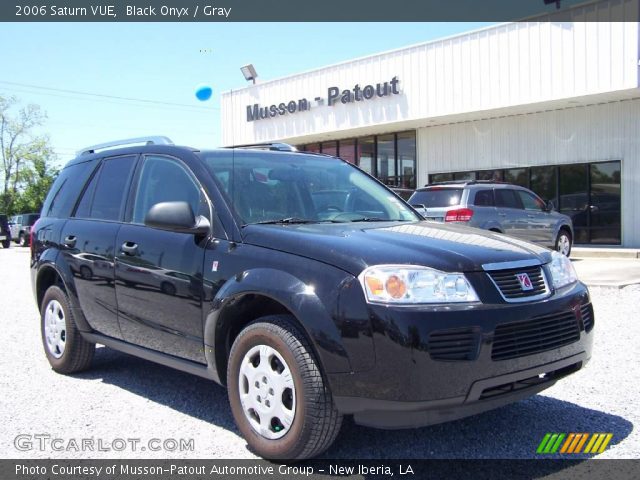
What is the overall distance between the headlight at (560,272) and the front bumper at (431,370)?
546 mm

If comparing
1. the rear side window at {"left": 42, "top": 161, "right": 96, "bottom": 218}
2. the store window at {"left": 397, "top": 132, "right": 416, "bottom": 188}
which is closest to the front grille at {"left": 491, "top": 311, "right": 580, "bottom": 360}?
the rear side window at {"left": 42, "top": 161, "right": 96, "bottom": 218}

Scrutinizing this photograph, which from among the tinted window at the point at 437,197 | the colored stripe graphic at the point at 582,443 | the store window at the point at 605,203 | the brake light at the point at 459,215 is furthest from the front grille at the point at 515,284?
the store window at the point at 605,203

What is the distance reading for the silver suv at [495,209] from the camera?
11.9 metres

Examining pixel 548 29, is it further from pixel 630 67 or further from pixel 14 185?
pixel 14 185

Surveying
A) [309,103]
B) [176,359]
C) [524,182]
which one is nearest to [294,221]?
[176,359]

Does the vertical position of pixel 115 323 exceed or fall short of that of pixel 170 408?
it exceeds it

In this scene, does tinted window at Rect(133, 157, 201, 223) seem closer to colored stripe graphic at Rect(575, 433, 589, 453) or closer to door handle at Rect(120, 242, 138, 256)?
door handle at Rect(120, 242, 138, 256)

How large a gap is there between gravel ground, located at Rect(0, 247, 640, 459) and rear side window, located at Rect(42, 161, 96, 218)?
1.44 meters

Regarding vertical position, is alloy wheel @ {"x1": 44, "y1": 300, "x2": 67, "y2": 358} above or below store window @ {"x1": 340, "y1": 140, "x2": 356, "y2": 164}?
below

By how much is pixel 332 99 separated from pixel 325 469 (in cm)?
2026

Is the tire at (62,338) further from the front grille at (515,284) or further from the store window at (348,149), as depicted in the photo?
the store window at (348,149)

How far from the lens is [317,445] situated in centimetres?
317

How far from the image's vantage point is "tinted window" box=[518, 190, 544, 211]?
44.7 ft

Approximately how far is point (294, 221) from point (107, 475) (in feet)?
5.97
